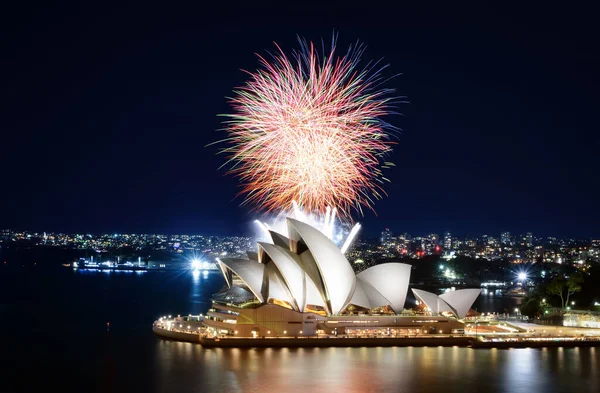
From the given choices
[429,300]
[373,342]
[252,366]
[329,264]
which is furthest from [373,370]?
[429,300]

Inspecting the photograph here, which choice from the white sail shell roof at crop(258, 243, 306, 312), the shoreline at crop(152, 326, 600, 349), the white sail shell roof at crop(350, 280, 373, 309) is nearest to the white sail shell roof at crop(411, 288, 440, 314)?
the shoreline at crop(152, 326, 600, 349)

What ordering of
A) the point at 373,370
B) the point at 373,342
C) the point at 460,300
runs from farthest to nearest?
1. the point at 460,300
2. the point at 373,342
3. the point at 373,370

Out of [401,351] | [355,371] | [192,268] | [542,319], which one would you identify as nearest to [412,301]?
[542,319]

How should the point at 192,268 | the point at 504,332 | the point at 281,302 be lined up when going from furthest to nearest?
the point at 192,268 → the point at 504,332 → the point at 281,302

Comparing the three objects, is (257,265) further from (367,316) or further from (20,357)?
(20,357)

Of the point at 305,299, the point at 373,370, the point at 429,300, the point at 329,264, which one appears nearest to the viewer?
the point at 373,370

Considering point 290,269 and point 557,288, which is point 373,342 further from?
point 557,288
